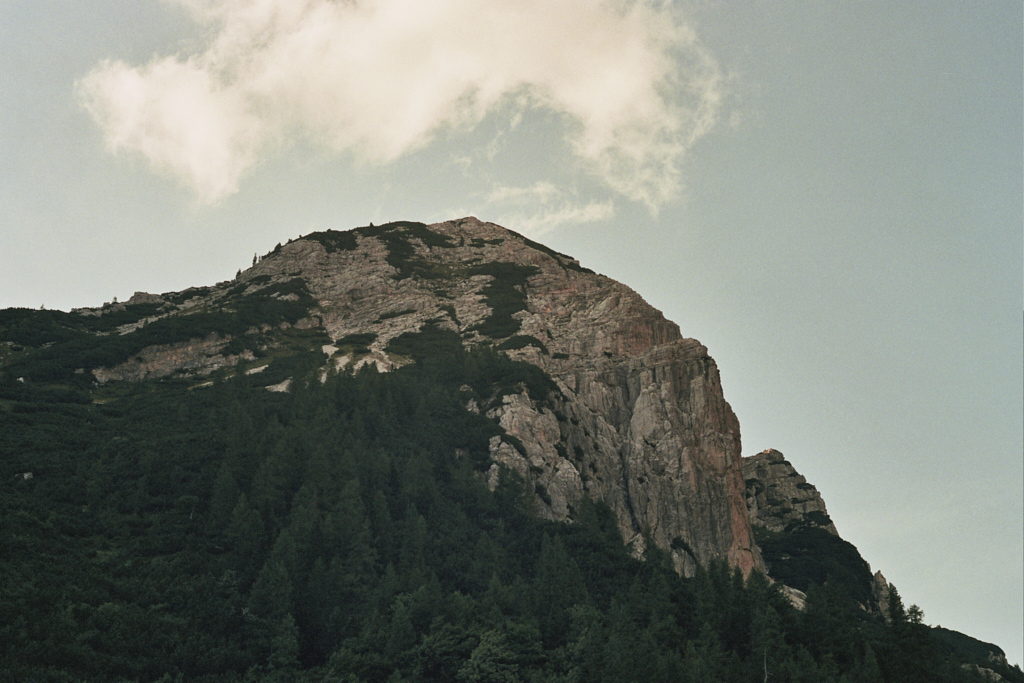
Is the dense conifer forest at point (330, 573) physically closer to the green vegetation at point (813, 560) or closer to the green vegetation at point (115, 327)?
the green vegetation at point (115, 327)

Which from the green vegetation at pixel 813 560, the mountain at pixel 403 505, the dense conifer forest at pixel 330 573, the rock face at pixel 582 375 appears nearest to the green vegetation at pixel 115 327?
the mountain at pixel 403 505

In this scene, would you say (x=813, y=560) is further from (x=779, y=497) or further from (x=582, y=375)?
(x=582, y=375)

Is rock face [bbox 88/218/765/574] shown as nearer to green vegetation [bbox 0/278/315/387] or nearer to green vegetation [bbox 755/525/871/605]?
green vegetation [bbox 0/278/315/387]

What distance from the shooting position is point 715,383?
486 feet

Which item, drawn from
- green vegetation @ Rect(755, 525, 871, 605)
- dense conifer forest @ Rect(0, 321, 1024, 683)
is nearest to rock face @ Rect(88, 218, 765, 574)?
dense conifer forest @ Rect(0, 321, 1024, 683)

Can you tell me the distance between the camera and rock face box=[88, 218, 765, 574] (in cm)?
12606

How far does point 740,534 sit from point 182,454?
83.3 meters

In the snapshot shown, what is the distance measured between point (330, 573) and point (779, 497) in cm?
11892

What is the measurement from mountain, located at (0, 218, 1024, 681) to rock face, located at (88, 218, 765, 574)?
1.81 feet

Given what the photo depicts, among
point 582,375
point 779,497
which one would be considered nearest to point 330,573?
point 582,375

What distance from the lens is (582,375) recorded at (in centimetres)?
15150

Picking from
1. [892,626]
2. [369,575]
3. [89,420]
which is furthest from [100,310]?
[892,626]

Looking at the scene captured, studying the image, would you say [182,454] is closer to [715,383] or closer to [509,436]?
[509,436]

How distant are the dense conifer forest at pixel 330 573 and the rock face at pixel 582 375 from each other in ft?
30.5
